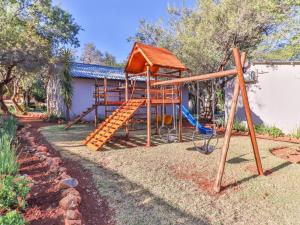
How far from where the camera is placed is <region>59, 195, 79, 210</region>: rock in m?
3.73

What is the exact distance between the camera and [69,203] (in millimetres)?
3785

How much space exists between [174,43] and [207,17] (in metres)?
2.83

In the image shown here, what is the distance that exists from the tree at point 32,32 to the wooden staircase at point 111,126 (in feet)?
22.0

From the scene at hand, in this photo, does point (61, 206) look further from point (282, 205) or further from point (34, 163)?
point (282, 205)

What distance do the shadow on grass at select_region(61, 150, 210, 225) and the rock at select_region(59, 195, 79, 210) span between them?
716mm

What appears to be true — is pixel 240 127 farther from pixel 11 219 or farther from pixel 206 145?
pixel 11 219

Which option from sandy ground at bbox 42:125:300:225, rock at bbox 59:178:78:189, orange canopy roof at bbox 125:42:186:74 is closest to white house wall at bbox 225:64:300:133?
sandy ground at bbox 42:125:300:225

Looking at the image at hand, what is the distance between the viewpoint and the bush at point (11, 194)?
3357 mm

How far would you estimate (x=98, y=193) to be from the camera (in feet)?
15.4

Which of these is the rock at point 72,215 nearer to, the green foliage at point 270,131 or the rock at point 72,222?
the rock at point 72,222

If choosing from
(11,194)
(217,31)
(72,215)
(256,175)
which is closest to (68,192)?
(72,215)

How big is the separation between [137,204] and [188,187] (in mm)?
1372

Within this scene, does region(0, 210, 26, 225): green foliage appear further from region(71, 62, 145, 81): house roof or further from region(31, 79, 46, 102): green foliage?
Answer: region(31, 79, 46, 102): green foliage

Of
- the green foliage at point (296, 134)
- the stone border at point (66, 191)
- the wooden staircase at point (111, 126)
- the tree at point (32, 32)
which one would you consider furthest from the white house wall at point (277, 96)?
the tree at point (32, 32)
